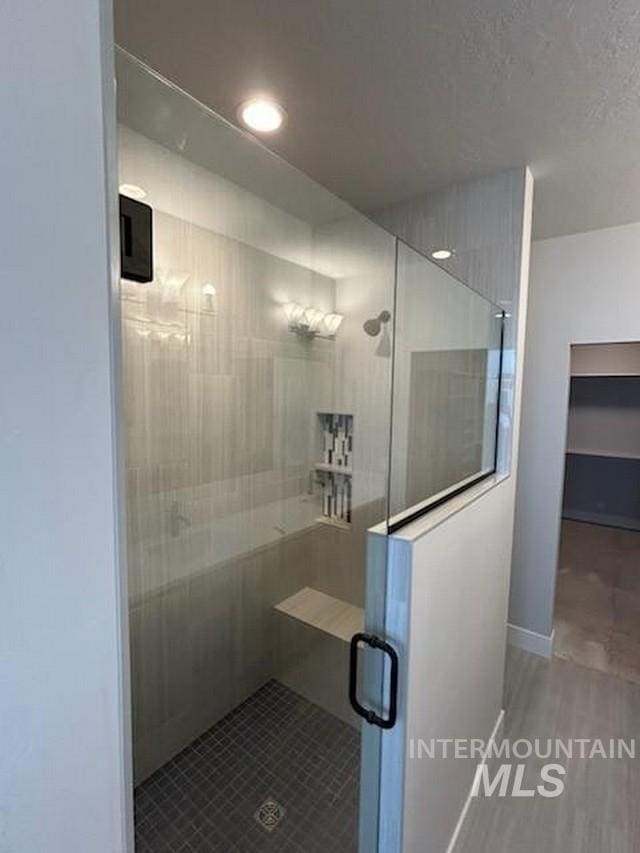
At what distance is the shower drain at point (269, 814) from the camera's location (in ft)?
5.30

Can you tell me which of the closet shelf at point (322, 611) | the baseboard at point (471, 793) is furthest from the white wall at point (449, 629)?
the closet shelf at point (322, 611)

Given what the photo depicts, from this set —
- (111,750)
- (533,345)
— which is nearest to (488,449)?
(533,345)

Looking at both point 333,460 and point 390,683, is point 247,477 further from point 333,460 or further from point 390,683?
point 390,683

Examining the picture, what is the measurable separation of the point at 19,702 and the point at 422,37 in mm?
1702

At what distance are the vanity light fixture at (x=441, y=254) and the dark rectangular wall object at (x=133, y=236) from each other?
1773mm

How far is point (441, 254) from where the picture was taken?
2.26 m

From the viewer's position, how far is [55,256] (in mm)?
410

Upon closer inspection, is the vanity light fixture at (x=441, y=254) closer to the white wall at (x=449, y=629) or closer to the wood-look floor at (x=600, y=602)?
the white wall at (x=449, y=629)

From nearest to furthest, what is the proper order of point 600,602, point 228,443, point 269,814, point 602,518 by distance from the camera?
1. point 269,814
2. point 228,443
3. point 600,602
4. point 602,518

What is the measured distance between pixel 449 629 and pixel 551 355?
2.12m

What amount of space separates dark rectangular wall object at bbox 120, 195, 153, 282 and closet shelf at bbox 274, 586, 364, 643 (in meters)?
1.63

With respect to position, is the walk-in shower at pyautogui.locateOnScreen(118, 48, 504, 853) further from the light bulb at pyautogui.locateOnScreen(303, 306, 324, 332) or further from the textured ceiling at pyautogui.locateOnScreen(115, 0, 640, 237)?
the textured ceiling at pyautogui.locateOnScreen(115, 0, 640, 237)

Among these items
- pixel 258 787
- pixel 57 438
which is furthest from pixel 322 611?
pixel 57 438

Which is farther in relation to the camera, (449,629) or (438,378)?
(438,378)
